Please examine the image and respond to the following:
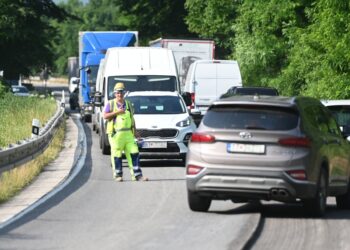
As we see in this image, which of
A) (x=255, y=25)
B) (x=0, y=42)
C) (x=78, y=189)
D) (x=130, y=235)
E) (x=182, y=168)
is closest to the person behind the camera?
(x=130, y=235)

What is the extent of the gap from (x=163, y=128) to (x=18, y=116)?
41.7 ft

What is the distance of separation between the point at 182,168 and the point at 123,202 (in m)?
6.96

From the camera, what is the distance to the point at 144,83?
29.0m

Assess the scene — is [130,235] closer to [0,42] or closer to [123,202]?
[123,202]

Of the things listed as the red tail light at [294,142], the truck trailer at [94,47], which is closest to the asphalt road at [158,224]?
the red tail light at [294,142]

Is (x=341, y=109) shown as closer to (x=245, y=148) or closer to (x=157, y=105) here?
(x=245, y=148)

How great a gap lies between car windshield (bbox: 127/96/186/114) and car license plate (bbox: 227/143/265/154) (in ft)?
33.7

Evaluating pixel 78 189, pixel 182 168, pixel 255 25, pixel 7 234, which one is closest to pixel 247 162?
pixel 7 234

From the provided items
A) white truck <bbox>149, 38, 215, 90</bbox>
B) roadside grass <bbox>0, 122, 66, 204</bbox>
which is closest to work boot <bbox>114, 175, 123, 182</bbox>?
roadside grass <bbox>0, 122, 66, 204</bbox>

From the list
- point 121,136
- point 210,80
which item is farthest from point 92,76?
point 121,136

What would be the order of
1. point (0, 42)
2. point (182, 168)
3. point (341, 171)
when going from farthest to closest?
point (0, 42) → point (182, 168) → point (341, 171)

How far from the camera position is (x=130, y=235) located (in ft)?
42.2

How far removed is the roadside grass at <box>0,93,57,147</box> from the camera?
1115 inches

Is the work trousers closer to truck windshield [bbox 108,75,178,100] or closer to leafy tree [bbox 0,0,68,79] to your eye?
truck windshield [bbox 108,75,178,100]
